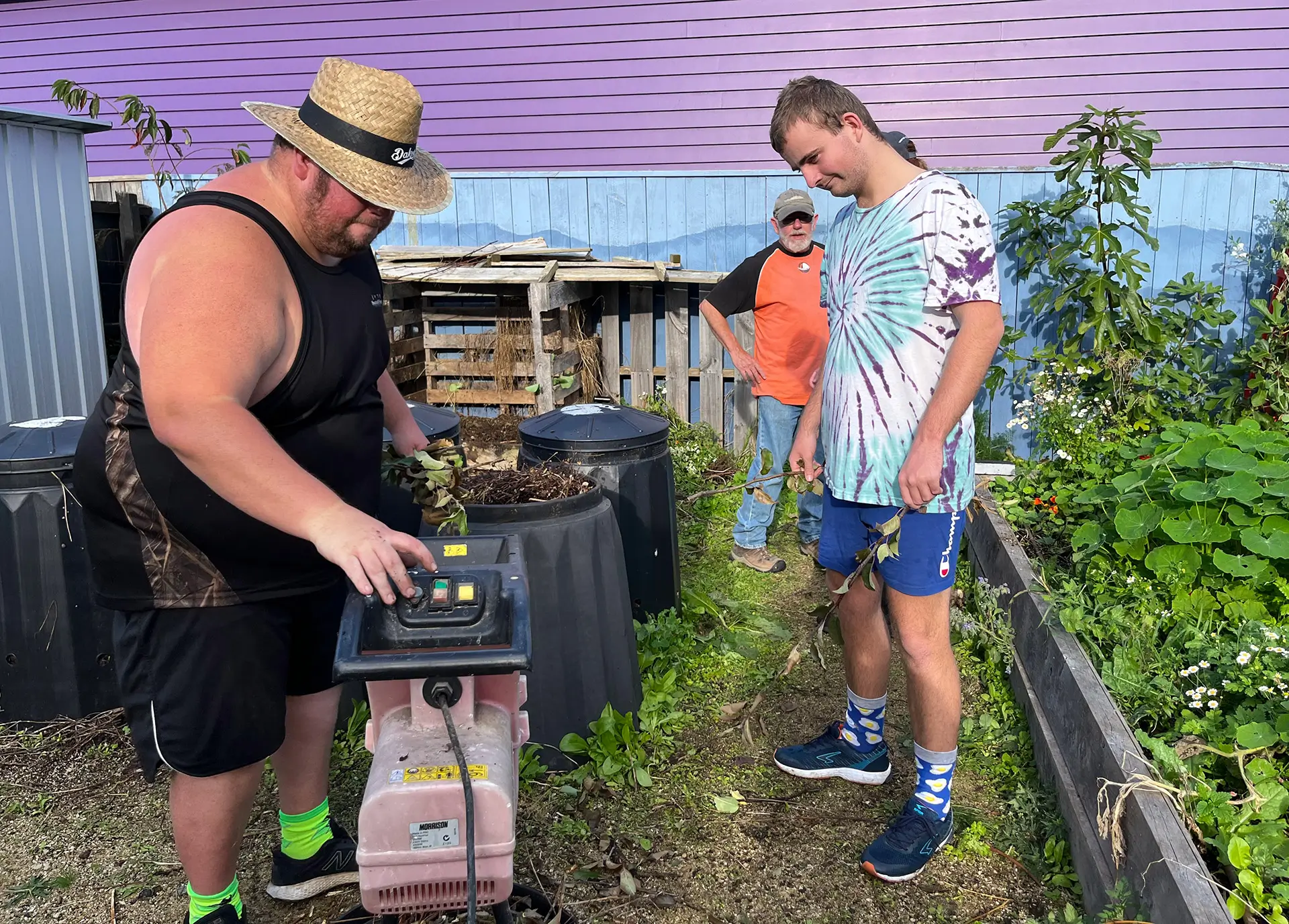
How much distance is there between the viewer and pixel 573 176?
26.5 ft

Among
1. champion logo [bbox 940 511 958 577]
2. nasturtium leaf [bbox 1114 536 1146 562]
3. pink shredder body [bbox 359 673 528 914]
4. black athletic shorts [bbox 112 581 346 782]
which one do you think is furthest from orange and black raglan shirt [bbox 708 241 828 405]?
pink shredder body [bbox 359 673 528 914]

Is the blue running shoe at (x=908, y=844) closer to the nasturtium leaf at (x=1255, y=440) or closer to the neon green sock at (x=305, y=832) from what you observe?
the neon green sock at (x=305, y=832)

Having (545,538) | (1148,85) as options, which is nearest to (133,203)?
(545,538)

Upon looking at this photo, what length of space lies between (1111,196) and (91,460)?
585cm

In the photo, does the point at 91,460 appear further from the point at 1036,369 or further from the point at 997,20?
the point at 997,20

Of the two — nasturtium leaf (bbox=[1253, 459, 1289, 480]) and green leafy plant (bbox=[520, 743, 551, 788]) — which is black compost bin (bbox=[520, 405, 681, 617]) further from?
nasturtium leaf (bbox=[1253, 459, 1289, 480])

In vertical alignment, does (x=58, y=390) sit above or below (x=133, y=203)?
below

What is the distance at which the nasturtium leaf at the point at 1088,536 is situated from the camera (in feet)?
12.4

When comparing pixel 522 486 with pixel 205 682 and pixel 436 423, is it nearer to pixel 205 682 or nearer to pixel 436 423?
pixel 436 423

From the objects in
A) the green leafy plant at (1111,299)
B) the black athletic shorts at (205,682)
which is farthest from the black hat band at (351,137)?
the green leafy plant at (1111,299)

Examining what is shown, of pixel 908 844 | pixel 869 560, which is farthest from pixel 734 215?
pixel 908 844

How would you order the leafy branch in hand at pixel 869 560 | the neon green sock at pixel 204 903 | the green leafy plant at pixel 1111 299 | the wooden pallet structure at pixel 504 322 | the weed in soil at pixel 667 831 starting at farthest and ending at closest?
the wooden pallet structure at pixel 504 322 < the green leafy plant at pixel 1111 299 < the weed in soil at pixel 667 831 < the leafy branch in hand at pixel 869 560 < the neon green sock at pixel 204 903

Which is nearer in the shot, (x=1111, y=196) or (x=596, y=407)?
(x=596, y=407)

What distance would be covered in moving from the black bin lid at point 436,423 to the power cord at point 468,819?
2.48 m
